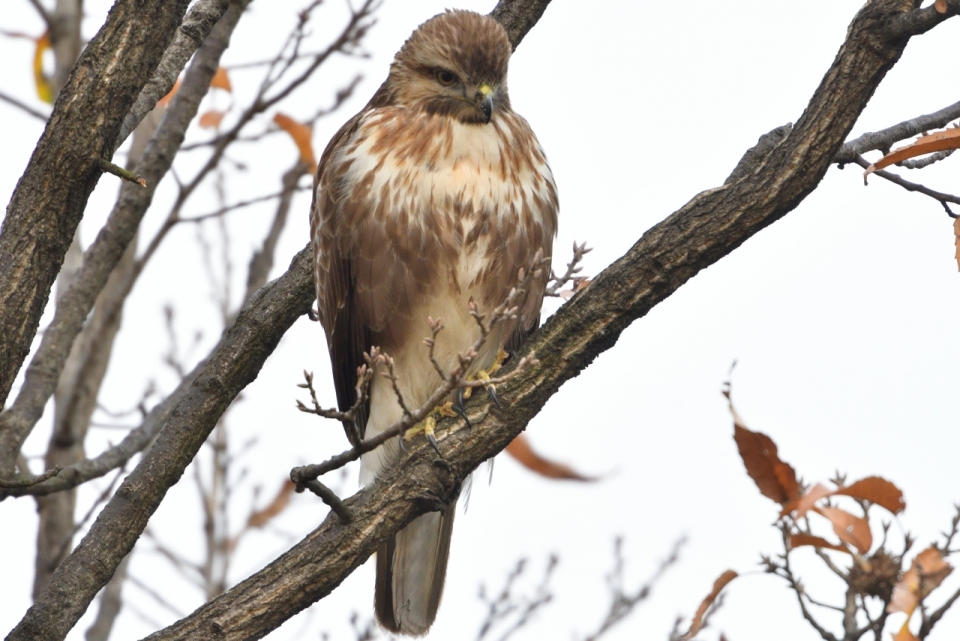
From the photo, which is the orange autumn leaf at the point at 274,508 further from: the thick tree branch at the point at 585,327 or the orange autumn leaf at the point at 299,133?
the thick tree branch at the point at 585,327

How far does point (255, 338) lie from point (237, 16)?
1595 millimetres

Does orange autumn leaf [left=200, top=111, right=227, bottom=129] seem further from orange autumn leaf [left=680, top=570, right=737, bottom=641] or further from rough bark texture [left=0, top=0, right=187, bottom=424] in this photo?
orange autumn leaf [left=680, top=570, right=737, bottom=641]

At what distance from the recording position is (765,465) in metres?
3.04

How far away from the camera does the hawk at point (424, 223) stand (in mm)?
4278

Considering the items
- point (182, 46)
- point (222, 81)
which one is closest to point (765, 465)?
point (182, 46)

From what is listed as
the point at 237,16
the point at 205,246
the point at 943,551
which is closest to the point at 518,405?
the point at 943,551

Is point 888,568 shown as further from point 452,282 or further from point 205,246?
point 205,246

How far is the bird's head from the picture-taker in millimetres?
4531

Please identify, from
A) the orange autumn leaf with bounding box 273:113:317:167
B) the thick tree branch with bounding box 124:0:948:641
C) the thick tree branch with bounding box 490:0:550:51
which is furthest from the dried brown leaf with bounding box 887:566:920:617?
the orange autumn leaf with bounding box 273:113:317:167

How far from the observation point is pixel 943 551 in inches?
125

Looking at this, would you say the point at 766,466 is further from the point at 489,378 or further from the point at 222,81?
the point at 222,81

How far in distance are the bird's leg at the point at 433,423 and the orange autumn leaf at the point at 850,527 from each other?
3.82ft

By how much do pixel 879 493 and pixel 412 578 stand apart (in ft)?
7.65

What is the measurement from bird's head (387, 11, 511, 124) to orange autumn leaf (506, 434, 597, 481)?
1298 millimetres
